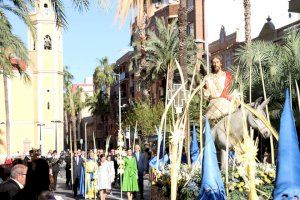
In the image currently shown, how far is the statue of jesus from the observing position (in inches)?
434

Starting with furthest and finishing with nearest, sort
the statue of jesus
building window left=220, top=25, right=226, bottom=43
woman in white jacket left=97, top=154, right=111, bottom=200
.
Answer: building window left=220, top=25, right=226, bottom=43 < woman in white jacket left=97, top=154, right=111, bottom=200 < the statue of jesus

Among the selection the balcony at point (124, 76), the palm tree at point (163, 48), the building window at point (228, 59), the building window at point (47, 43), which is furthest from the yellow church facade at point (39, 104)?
the palm tree at point (163, 48)

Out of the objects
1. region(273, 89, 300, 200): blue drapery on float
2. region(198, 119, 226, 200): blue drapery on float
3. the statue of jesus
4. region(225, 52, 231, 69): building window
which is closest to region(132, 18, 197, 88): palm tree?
region(225, 52, 231, 69): building window

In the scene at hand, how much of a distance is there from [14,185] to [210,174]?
2177 millimetres

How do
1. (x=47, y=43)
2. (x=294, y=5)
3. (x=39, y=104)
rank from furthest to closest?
1. (x=47, y=43)
2. (x=39, y=104)
3. (x=294, y=5)

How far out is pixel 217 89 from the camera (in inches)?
436

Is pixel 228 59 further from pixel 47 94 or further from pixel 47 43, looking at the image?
pixel 47 43

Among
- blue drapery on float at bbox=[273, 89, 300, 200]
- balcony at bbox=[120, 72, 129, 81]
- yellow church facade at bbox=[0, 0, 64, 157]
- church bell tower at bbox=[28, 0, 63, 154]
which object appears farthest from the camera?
balcony at bbox=[120, 72, 129, 81]

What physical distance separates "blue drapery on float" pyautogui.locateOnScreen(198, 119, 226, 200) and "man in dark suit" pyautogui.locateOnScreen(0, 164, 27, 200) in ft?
6.67

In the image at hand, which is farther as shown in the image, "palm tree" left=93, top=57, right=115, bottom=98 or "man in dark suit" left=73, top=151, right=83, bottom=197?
"palm tree" left=93, top=57, right=115, bottom=98

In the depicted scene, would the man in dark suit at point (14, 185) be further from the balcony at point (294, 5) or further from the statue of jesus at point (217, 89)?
the balcony at point (294, 5)

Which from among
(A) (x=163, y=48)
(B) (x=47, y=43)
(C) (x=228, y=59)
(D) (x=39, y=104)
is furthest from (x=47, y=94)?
(A) (x=163, y=48)

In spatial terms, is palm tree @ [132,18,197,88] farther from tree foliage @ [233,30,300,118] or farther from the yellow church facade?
the yellow church facade

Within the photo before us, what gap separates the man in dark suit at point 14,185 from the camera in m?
7.25
